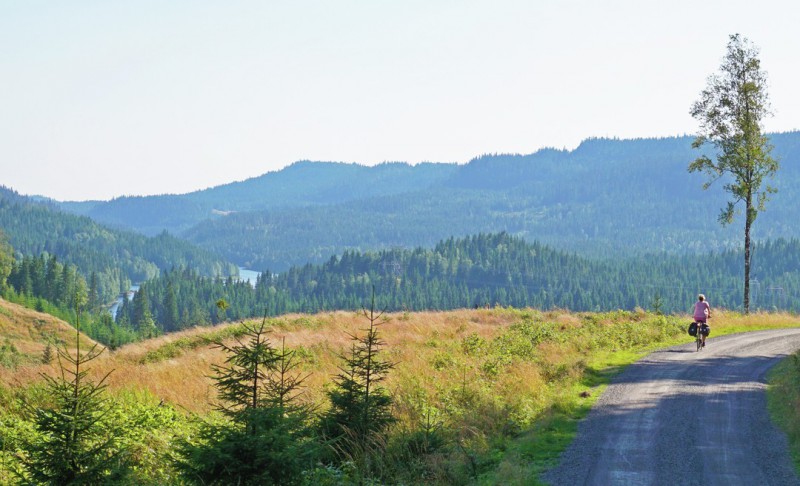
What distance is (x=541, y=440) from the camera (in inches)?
694

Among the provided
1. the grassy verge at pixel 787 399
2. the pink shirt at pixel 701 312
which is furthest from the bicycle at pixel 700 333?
the grassy verge at pixel 787 399

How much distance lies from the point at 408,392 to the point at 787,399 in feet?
34.0

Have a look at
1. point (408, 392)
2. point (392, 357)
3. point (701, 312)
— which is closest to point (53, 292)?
point (392, 357)

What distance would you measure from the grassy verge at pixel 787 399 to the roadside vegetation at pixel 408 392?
15.4 feet

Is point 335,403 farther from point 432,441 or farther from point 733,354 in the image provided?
point 733,354

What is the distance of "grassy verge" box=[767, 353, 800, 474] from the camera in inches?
666

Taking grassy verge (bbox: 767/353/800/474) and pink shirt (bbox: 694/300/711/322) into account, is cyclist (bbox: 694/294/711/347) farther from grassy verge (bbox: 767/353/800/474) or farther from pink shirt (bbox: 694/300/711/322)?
grassy verge (bbox: 767/353/800/474)

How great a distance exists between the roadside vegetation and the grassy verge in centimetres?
469

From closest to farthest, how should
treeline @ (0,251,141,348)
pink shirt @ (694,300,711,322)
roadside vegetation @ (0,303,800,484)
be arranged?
roadside vegetation @ (0,303,800,484) → pink shirt @ (694,300,711,322) → treeline @ (0,251,141,348)

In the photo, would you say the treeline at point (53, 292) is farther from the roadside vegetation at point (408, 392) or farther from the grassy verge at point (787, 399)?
the grassy verge at point (787, 399)

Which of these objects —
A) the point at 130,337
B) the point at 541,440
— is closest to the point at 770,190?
A: the point at 541,440

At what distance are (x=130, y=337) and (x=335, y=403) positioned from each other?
147 metres

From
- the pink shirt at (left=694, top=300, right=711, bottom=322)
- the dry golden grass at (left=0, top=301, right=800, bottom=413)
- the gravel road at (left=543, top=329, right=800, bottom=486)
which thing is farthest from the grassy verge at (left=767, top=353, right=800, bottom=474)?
the dry golden grass at (left=0, top=301, right=800, bottom=413)

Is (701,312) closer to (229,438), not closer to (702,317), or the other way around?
(702,317)
